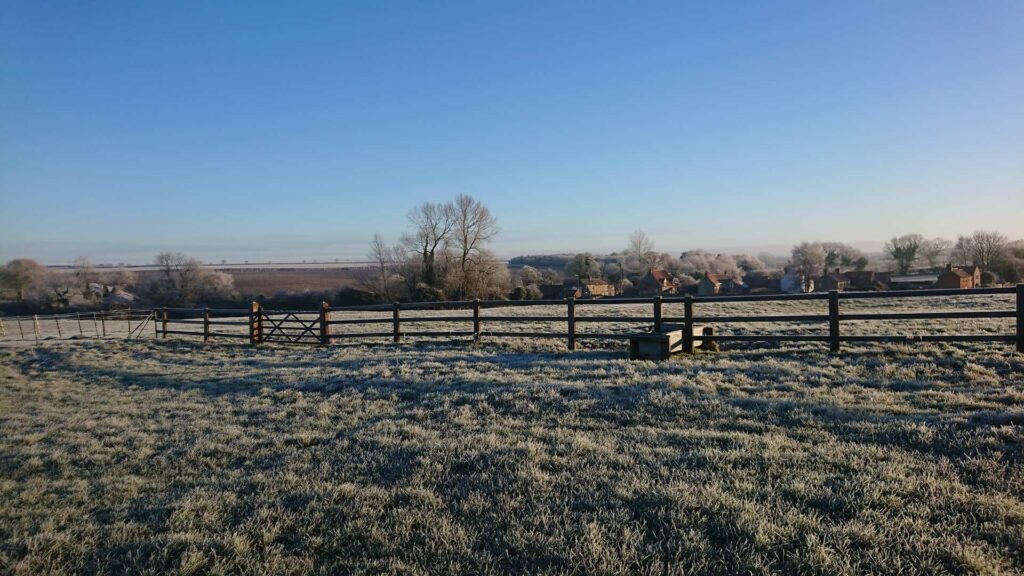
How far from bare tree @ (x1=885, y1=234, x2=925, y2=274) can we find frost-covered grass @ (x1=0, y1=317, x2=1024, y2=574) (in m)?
85.0

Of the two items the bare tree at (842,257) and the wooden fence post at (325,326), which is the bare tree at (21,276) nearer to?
the wooden fence post at (325,326)

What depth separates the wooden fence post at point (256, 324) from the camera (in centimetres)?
1820

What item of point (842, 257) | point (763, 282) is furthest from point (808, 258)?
point (763, 282)

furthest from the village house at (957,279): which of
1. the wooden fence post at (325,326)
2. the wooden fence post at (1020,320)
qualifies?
the wooden fence post at (325,326)

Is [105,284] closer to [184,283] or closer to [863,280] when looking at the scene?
[184,283]

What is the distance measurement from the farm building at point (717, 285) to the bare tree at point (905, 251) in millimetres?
21801

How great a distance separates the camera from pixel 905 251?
80188mm

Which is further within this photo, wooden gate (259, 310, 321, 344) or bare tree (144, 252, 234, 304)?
bare tree (144, 252, 234, 304)

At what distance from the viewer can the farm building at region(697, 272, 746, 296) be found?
243 feet

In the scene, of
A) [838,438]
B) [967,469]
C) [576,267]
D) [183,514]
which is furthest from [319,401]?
[576,267]

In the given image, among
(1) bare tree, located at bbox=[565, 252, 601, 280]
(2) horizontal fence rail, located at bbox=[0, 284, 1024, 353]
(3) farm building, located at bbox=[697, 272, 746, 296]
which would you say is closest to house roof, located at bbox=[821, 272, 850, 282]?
(3) farm building, located at bbox=[697, 272, 746, 296]

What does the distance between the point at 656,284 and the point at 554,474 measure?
226 ft

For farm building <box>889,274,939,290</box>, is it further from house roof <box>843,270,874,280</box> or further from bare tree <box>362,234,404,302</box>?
bare tree <box>362,234,404,302</box>

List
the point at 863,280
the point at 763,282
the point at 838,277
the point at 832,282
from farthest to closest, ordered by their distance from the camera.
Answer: the point at 763,282 → the point at 838,277 → the point at 863,280 → the point at 832,282
